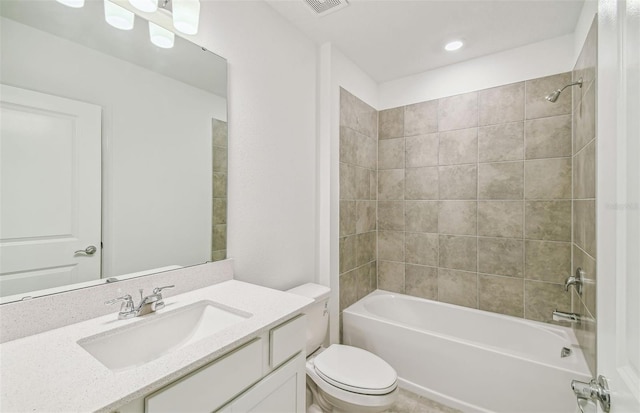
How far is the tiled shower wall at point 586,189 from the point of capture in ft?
4.64

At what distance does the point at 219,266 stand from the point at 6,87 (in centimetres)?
100

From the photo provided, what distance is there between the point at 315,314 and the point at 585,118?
6.56 ft

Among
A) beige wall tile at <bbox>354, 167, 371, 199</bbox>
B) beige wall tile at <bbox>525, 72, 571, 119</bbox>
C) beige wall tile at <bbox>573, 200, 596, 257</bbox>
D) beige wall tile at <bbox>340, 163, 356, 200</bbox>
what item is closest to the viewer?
beige wall tile at <bbox>573, 200, 596, 257</bbox>

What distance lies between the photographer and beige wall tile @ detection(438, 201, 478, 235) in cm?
238

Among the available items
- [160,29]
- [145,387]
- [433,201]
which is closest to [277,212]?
[160,29]

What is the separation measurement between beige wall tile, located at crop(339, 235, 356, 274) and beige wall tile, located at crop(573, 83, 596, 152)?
1.64 meters

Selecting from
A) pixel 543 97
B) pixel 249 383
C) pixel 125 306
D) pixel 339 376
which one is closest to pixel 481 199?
pixel 543 97

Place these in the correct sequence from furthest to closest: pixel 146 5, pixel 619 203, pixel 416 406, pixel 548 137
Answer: pixel 548 137, pixel 416 406, pixel 146 5, pixel 619 203

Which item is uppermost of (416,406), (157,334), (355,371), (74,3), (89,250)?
(74,3)

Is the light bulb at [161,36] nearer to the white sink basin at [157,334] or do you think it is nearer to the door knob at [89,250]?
the door knob at [89,250]

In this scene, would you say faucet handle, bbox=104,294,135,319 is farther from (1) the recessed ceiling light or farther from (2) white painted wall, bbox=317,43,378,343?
(1) the recessed ceiling light

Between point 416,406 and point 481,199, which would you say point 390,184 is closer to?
Answer: point 481,199

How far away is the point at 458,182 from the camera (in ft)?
7.98

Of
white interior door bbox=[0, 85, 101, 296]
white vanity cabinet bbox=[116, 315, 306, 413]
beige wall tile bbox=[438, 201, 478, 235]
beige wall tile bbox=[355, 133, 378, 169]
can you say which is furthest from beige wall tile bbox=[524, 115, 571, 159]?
white interior door bbox=[0, 85, 101, 296]
